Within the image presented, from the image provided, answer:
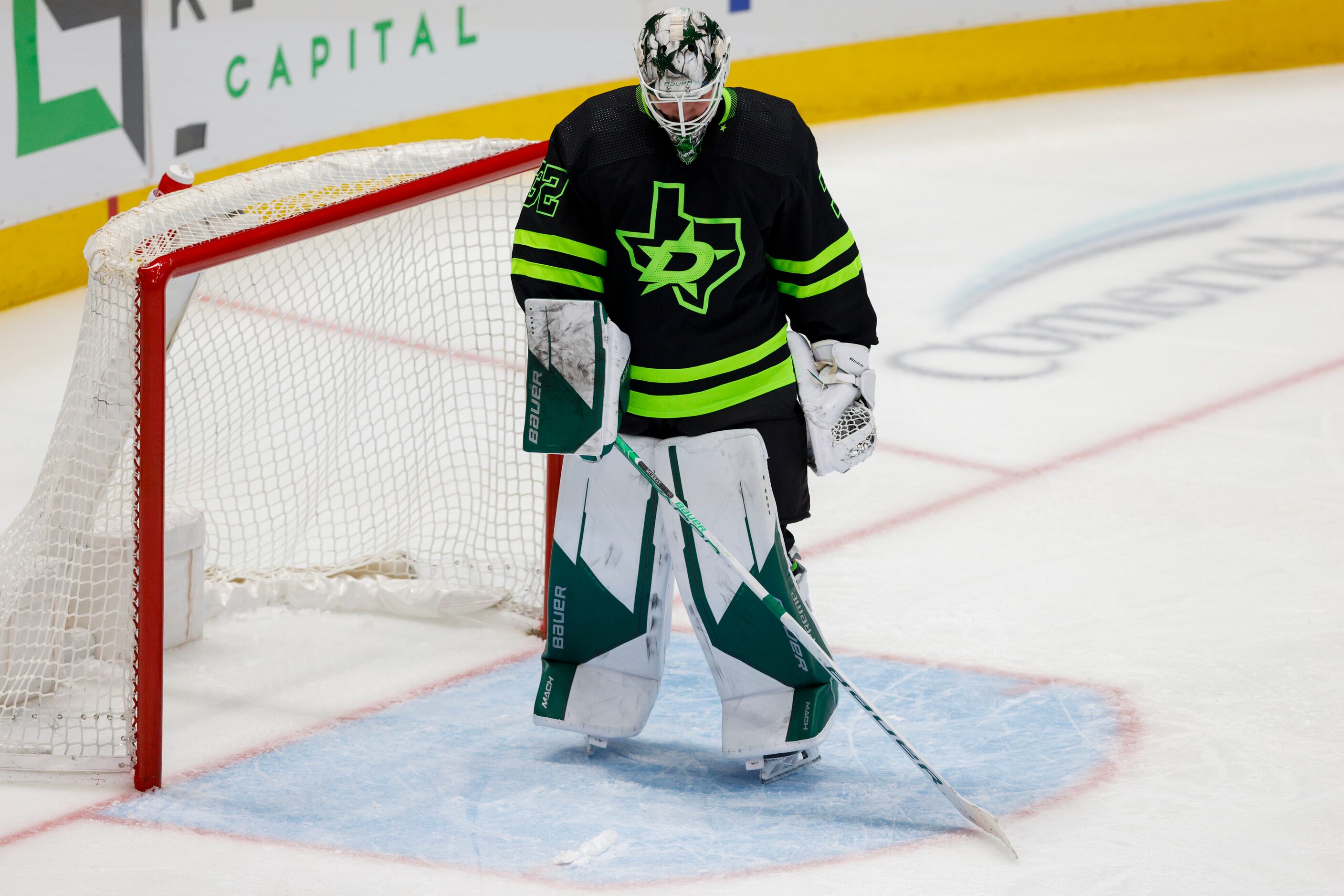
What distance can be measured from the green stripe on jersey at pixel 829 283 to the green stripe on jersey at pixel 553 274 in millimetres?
302

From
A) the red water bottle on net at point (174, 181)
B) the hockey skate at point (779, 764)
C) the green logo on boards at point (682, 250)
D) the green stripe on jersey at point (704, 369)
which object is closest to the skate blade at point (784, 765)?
the hockey skate at point (779, 764)

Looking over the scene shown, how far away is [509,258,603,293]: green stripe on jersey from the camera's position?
96.9 inches

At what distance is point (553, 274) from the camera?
246 cm

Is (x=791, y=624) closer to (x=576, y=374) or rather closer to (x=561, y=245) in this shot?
(x=576, y=374)

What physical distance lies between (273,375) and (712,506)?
189 centimetres

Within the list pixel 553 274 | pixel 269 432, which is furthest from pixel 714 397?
pixel 269 432

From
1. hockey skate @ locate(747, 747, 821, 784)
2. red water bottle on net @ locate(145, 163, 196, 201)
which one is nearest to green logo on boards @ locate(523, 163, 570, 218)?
red water bottle on net @ locate(145, 163, 196, 201)

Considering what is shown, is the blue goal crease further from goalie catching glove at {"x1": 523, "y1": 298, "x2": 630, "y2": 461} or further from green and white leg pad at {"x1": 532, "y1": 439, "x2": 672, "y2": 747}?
goalie catching glove at {"x1": 523, "y1": 298, "x2": 630, "y2": 461}

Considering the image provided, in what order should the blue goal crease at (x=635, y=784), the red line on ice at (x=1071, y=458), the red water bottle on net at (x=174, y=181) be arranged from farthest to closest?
the red line on ice at (x=1071, y=458) < the red water bottle on net at (x=174, y=181) < the blue goal crease at (x=635, y=784)

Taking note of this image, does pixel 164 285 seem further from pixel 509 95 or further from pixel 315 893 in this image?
pixel 509 95

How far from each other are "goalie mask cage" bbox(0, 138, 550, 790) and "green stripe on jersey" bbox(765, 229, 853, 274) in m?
0.73

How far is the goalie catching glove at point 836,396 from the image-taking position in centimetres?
251

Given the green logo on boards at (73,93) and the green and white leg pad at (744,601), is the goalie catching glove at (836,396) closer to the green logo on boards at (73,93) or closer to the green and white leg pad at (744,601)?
the green and white leg pad at (744,601)

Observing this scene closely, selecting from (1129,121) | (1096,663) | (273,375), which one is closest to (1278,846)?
(1096,663)
